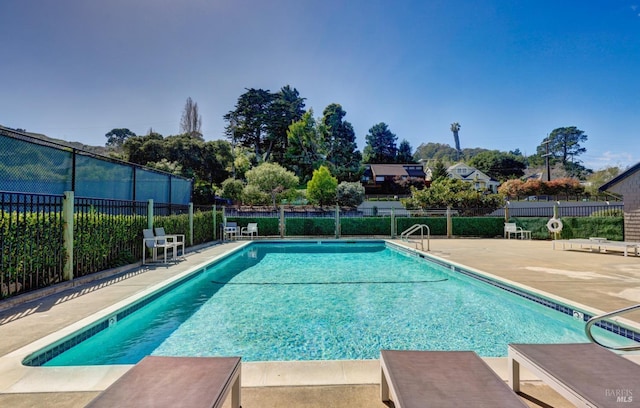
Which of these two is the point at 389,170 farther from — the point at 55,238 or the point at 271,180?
the point at 55,238

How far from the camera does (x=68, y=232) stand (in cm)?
552

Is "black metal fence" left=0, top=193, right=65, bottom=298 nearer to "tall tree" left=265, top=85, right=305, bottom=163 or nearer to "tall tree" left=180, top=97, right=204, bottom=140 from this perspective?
"tall tree" left=265, top=85, right=305, bottom=163

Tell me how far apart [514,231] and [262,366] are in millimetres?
16573

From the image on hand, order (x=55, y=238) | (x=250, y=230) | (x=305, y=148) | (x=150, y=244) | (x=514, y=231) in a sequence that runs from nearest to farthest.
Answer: (x=55, y=238)
(x=150, y=244)
(x=514, y=231)
(x=250, y=230)
(x=305, y=148)

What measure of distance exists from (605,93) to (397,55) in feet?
77.5

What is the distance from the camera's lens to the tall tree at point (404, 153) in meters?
49.3

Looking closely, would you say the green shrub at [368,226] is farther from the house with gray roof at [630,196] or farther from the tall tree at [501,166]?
the tall tree at [501,166]

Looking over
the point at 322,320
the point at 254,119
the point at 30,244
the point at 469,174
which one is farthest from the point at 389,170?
the point at 30,244

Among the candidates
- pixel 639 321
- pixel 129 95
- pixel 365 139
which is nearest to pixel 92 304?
pixel 639 321

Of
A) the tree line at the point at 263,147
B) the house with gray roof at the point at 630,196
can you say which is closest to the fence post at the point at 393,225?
the house with gray roof at the point at 630,196

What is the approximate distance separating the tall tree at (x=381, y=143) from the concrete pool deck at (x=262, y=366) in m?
44.9

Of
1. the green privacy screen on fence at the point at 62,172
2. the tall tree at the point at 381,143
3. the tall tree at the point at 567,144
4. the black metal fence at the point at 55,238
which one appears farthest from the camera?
the tall tree at the point at 567,144

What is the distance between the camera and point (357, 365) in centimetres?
257

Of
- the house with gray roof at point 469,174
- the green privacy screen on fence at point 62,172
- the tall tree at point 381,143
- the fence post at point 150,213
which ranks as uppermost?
the tall tree at point 381,143
